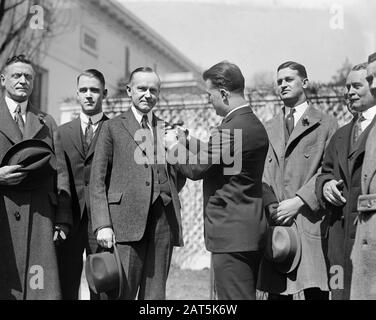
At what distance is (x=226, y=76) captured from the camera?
12.3 feet

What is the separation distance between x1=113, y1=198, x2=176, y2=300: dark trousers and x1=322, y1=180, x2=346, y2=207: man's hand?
1.06 m

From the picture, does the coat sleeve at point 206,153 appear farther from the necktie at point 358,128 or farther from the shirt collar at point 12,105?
the shirt collar at point 12,105

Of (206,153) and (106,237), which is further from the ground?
(206,153)

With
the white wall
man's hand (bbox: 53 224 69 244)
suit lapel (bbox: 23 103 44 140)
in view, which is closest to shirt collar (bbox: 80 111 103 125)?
suit lapel (bbox: 23 103 44 140)

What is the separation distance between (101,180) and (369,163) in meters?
1.65

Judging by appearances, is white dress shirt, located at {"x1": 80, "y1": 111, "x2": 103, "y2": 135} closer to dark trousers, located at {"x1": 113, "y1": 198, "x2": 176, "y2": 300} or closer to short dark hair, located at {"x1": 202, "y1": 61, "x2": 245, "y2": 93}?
dark trousers, located at {"x1": 113, "y1": 198, "x2": 176, "y2": 300}

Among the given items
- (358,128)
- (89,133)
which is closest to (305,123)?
(358,128)

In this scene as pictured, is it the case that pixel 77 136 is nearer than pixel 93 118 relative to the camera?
Yes

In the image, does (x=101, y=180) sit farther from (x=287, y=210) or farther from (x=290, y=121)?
(x=290, y=121)

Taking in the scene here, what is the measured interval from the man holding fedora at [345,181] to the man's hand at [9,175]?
1.98 m

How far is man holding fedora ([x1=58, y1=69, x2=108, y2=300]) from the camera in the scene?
14.3 ft

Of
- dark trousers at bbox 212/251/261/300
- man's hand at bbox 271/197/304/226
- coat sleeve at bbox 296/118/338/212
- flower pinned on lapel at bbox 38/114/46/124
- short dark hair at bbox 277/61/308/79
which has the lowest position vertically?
dark trousers at bbox 212/251/261/300

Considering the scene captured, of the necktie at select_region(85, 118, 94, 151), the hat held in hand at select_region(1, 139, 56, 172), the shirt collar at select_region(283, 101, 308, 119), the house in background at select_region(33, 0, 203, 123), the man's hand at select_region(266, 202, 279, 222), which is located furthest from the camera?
the house in background at select_region(33, 0, 203, 123)

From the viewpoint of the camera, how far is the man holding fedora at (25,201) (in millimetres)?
3869
